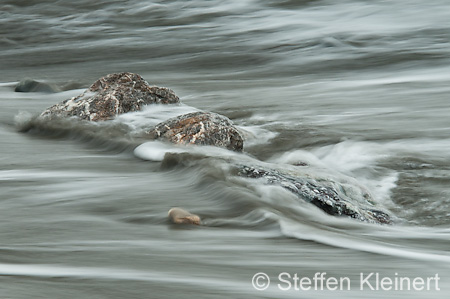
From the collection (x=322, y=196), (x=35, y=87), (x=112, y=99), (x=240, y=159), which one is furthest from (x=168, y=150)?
(x=35, y=87)

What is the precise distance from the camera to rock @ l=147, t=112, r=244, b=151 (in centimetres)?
596

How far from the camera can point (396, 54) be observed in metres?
11.8

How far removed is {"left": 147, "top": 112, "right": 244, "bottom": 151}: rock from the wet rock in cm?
117

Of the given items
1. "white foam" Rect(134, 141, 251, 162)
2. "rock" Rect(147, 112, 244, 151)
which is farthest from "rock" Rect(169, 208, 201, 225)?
"rock" Rect(147, 112, 244, 151)

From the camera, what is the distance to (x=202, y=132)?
5.96 meters

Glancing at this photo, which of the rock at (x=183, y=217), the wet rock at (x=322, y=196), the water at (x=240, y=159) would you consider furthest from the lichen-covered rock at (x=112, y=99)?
the rock at (x=183, y=217)

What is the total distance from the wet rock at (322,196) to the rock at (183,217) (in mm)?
729

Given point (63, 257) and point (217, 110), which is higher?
point (63, 257)

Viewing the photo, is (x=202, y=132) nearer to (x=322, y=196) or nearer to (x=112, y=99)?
(x=112, y=99)

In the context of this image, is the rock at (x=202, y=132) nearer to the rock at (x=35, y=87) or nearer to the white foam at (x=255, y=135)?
the white foam at (x=255, y=135)

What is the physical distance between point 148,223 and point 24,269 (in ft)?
3.50

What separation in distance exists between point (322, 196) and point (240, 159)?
85cm

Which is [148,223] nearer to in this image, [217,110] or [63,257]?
[63,257]

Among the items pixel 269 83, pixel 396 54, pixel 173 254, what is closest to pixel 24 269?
pixel 173 254
